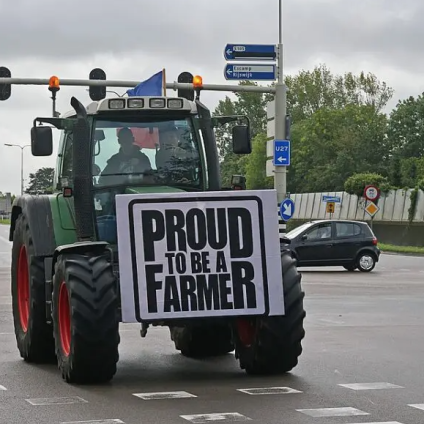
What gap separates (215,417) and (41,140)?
416cm

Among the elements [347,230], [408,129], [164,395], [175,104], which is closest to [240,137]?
[175,104]

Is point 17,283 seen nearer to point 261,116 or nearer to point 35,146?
Answer: point 35,146

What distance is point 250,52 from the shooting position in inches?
1221

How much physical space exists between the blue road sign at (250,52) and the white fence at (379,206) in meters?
26.3

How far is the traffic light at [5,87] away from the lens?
30.2 metres

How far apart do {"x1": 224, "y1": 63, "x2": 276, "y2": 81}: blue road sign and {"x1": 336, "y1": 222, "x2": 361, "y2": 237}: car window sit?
178 inches

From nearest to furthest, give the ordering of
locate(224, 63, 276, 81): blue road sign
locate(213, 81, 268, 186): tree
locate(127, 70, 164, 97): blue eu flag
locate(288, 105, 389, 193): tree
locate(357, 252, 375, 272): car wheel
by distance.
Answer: locate(127, 70, 164, 97): blue eu flag
locate(224, 63, 276, 81): blue road sign
locate(357, 252, 375, 272): car wheel
locate(288, 105, 389, 193): tree
locate(213, 81, 268, 186): tree

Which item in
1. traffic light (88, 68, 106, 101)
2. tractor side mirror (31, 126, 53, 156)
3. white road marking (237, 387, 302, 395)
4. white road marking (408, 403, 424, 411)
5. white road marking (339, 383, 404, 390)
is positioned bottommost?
white road marking (339, 383, 404, 390)

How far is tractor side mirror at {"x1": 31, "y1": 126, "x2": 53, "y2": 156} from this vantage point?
11.6 meters

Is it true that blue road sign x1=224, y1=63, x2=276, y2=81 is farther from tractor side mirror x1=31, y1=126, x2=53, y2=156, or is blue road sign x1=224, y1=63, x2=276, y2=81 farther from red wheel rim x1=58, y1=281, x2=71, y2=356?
red wheel rim x1=58, y1=281, x2=71, y2=356

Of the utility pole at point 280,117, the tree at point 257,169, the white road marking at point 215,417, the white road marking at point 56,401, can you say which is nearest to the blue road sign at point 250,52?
the utility pole at point 280,117

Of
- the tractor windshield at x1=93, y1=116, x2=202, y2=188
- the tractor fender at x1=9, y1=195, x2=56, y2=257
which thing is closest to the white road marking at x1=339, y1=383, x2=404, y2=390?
the tractor windshield at x1=93, y1=116, x2=202, y2=188

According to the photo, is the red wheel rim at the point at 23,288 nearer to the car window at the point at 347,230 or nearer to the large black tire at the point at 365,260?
the car window at the point at 347,230

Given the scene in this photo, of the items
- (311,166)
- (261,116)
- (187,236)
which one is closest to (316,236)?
(187,236)
